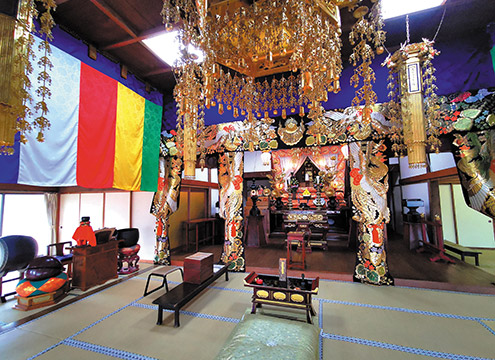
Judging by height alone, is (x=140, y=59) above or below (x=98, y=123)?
above

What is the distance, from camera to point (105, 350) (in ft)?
7.20

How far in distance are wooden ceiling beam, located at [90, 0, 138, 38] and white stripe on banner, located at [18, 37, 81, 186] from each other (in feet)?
3.00

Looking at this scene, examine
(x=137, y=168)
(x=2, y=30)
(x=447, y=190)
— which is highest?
(x=2, y=30)

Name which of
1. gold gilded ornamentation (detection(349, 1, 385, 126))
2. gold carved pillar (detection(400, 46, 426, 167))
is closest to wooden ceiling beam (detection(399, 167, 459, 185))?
gold carved pillar (detection(400, 46, 426, 167))

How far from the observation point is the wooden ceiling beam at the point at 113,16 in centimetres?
325

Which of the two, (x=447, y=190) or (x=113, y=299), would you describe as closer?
(x=113, y=299)

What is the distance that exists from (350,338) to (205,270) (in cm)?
217

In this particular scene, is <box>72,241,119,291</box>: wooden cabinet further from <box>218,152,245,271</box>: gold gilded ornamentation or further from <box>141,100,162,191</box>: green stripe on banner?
<box>218,152,245,271</box>: gold gilded ornamentation

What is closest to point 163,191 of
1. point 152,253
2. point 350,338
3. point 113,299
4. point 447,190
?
point 152,253

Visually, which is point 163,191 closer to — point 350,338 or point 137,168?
point 137,168

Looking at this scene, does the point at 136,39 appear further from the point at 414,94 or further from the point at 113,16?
the point at 414,94

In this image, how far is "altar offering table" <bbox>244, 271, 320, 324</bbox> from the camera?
8.64 feet

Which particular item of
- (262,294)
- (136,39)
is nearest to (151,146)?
(136,39)

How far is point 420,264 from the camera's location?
4.75 m
